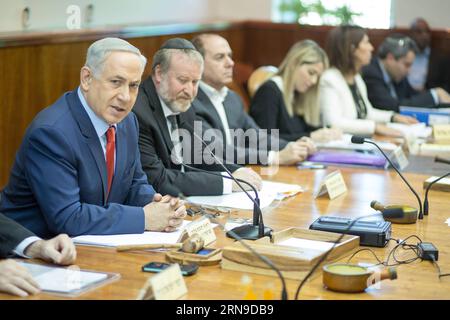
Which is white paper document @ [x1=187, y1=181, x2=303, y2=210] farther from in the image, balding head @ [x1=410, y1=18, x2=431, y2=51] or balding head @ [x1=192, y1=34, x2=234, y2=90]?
balding head @ [x1=410, y1=18, x2=431, y2=51]

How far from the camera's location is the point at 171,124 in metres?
3.81

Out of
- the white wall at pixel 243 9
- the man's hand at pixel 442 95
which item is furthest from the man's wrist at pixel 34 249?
the white wall at pixel 243 9

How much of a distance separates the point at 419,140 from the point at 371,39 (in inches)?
107

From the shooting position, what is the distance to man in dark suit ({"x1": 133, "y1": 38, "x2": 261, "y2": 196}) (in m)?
3.59

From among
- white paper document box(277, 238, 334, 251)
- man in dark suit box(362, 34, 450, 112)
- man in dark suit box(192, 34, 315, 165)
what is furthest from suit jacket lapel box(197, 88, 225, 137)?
man in dark suit box(362, 34, 450, 112)

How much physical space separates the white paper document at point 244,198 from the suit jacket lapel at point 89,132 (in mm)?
514

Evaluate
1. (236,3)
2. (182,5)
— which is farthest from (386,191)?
(236,3)

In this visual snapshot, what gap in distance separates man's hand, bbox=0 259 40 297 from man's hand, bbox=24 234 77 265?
0.73 feet

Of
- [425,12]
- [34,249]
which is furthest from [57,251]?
[425,12]

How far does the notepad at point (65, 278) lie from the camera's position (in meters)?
2.21

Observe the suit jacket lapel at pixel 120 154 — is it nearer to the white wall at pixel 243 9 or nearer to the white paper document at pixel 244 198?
the white paper document at pixel 244 198

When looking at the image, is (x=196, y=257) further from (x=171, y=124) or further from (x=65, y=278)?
(x=171, y=124)
